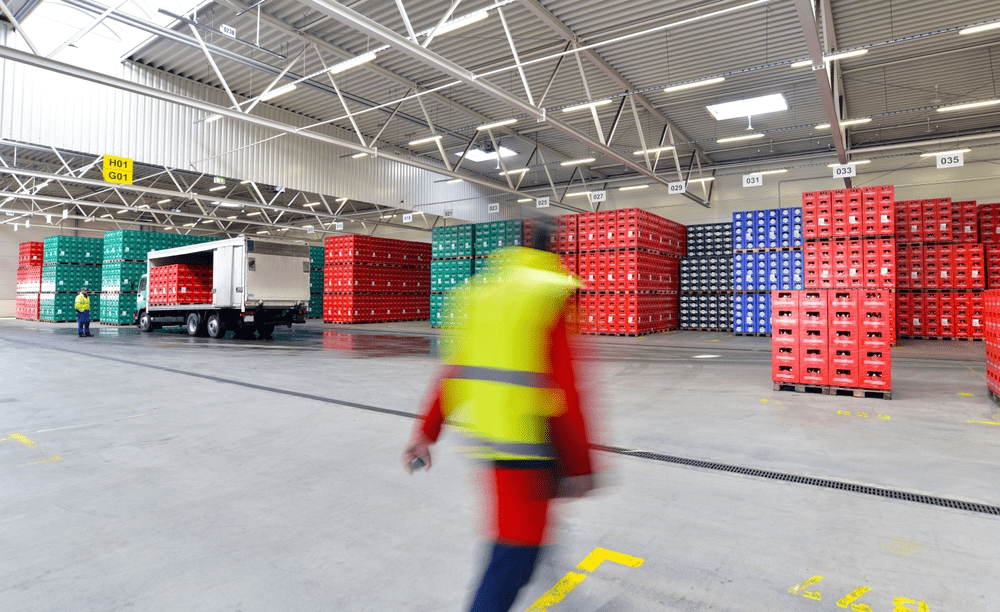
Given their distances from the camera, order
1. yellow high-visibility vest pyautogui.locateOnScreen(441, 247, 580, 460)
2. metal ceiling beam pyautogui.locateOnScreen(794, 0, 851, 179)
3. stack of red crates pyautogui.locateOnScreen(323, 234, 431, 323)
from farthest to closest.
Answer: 1. stack of red crates pyautogui.locateOnScreen(323, 234, 431, 323)
2. metal ceiling beam pyautogui.locateOnScreen(794, 0, 851, 179)
3. yellow high-visibility vest pyautogui.locateOnScreen(441, 247, 580, 460)

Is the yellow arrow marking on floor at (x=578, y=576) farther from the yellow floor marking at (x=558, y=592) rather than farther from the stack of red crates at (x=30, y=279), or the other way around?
the stack of red crates at (x=30, y=279)

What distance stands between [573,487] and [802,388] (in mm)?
6786

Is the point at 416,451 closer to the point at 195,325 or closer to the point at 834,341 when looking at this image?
the point at 834,341

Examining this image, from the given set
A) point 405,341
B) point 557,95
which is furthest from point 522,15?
point 405,341

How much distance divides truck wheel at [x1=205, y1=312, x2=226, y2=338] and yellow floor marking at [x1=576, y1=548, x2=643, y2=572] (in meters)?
15.8

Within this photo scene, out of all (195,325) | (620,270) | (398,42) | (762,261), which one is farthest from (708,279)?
(195,325)

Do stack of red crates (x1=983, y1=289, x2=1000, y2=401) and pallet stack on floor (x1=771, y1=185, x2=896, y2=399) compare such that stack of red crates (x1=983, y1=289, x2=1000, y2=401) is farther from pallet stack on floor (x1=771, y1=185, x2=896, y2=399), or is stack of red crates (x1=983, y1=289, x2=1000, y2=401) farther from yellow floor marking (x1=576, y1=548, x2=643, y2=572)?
yellow floor marking (x1=576, y1=548, x2=643, y2=572)

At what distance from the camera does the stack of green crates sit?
93.0ft

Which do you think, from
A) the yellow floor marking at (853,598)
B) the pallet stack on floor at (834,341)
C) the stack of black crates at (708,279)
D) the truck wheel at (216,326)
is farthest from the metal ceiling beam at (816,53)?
the truck wheel at (216,326)

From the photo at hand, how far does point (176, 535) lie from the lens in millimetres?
2850

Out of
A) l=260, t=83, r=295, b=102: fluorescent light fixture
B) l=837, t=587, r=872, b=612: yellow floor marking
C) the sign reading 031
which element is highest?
l=260, t=83, r=295, b=102: fluorescent light fixture

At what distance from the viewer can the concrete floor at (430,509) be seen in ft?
7.59

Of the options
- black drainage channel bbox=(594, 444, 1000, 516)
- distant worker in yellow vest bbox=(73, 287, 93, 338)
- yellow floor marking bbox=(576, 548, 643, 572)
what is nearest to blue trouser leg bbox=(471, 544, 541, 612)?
yellow floor marking bbox=(576, 548, 643, 572)

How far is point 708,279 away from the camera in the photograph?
63.9 feet
